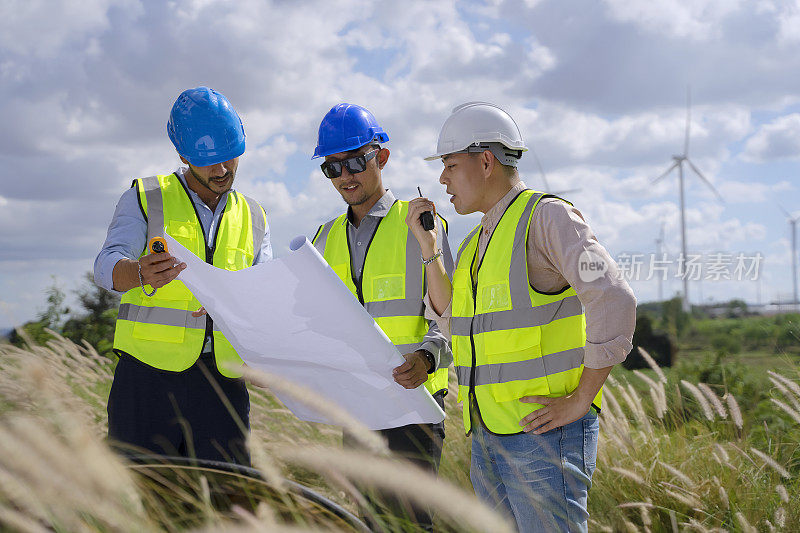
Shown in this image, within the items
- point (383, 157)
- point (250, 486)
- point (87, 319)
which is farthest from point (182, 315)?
point (87, 319)

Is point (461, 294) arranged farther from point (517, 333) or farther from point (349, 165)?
point (349, 165)

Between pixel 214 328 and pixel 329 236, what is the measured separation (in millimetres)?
940

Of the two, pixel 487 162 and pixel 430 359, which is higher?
pixel 487 162

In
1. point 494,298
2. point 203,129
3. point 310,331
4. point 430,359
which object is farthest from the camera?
point 203,129

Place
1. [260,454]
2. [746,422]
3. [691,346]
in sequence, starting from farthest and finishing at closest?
[691,346]
[746,422]
[260,454]

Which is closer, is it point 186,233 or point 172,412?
point 172,412

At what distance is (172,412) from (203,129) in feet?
5.22

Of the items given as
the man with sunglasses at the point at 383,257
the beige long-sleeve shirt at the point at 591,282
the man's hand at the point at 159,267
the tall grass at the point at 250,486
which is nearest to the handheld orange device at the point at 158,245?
the man's hand at the point at 159,267

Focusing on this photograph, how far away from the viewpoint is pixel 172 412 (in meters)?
3.77

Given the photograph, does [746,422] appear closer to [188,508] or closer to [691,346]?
[188,508]

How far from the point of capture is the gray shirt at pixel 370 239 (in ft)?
12.5

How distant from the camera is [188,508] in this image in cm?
291

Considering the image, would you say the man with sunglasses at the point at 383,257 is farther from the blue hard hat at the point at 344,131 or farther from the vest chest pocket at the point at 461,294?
the vest chest pocket at the point at 461,294

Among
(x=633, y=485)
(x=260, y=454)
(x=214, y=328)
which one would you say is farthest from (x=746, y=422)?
(x=260, y=454)
